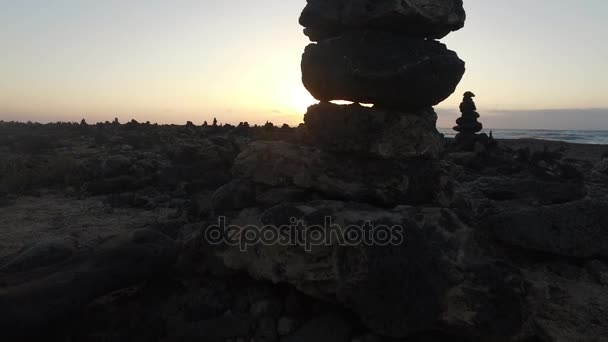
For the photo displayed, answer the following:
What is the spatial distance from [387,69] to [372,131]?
1.05 m

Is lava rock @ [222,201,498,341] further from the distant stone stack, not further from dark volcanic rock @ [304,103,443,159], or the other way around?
the distant stone stack

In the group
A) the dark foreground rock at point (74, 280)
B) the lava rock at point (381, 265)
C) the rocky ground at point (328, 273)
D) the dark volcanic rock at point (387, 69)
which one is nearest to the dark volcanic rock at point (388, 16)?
the dark volcanic rock at point (387, 69)

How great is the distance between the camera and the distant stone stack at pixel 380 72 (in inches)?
271

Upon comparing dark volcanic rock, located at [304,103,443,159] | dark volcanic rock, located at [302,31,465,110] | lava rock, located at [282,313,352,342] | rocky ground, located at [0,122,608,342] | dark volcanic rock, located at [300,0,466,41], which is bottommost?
lava rock, located at [282,313,352,342]

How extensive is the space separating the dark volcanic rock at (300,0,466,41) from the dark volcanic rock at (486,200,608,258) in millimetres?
3562

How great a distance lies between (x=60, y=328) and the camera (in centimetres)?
546

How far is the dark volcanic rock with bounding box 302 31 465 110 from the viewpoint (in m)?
6.86

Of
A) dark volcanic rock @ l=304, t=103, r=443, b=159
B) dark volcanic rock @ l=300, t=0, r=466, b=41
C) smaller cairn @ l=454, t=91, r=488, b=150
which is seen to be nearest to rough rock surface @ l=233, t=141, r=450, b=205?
dark volcanic rock @ l=304, t=103, r=443, b=159

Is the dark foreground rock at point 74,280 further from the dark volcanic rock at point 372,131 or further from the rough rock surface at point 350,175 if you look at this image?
the dark volcanic rock at point 372,131

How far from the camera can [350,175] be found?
739 centimetres

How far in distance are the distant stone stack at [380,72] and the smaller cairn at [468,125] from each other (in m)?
16.8

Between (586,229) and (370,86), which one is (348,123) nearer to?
(370,86)

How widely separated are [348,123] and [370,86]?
76 centimetres

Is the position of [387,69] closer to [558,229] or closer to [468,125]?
[558,229]
